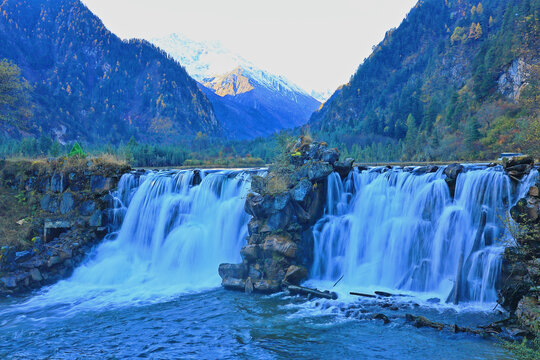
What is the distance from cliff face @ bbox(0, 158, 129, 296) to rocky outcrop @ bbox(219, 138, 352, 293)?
10.2 m

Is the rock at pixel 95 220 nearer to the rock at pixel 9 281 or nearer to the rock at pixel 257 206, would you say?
the rock at pixel 9 281

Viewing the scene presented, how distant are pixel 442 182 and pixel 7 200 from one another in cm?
2866

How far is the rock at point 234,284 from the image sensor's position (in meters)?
19.3

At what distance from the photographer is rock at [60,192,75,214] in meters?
26.3

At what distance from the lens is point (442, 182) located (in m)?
20.4

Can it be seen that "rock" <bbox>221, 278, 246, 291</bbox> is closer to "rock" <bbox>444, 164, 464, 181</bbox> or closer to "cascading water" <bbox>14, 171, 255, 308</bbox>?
"cascading water" <bbox>14, 171, 255, 308</bbox>

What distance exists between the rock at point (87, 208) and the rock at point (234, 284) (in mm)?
11734

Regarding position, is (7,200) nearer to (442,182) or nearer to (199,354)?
(199,354)

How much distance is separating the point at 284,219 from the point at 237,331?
746 cm

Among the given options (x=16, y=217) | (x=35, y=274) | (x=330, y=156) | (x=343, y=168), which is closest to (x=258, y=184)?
(x=330, y=156)

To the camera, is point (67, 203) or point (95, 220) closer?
point (95, 220)

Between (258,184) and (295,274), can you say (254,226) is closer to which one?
(258,184)

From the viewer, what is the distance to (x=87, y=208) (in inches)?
1030

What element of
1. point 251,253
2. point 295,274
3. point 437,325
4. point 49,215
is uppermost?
point 49,215
